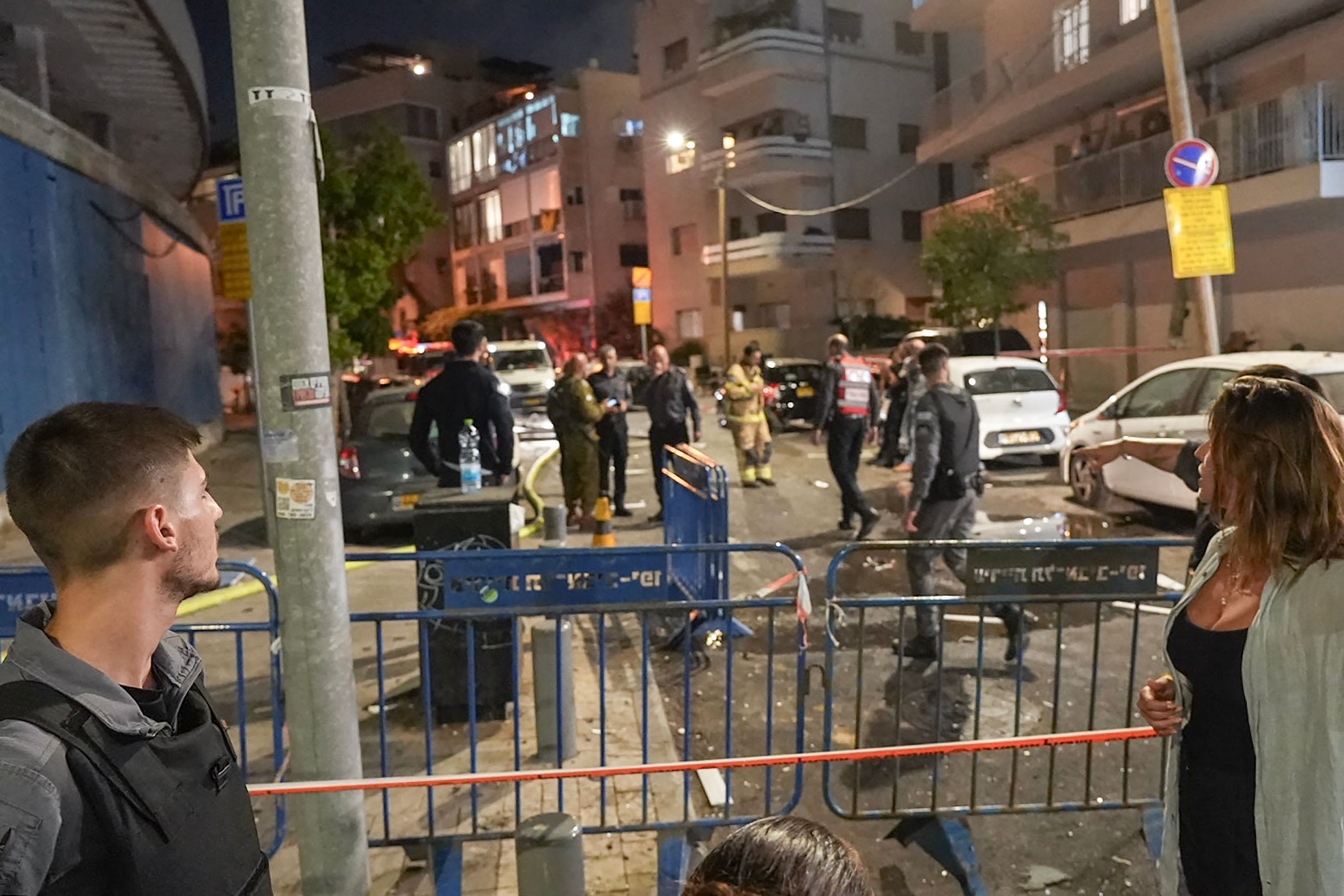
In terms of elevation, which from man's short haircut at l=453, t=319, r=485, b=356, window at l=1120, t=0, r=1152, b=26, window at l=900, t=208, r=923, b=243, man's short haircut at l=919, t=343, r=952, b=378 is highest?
window at l=1120, t=0, r=1152, b=26

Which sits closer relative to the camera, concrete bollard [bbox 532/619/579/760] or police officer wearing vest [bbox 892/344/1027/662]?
concrete bollard [bbox 532/619/579/760]

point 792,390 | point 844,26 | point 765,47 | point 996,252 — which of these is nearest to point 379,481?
point 792,390

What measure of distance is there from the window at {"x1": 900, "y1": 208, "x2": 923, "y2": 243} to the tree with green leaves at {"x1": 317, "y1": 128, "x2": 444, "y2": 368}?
20453 millimetres

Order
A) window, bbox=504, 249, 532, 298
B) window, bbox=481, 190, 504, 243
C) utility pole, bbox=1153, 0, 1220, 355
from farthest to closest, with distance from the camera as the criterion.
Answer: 1. window, bbox=481, 190, 504, 243
2. window, bbox=504, 249, 532, 298
3. utility pole, bbox=1153, 0, 1220, 355

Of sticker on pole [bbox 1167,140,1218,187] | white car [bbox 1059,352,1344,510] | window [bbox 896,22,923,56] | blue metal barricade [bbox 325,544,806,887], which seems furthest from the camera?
window [bbox 896,22,923,56]

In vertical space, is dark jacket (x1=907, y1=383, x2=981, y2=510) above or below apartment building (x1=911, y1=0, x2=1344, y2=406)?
below

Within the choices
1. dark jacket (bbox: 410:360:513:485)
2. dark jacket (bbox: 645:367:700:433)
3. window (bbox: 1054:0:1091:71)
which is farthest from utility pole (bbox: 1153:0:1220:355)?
window (bbox: 1054:0:1091:71)

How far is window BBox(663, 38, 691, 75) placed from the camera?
39.4 m

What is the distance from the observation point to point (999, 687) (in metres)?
5.82

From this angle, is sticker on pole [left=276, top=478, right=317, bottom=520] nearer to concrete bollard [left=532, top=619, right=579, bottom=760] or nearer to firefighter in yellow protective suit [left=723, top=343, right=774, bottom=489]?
concrete bollard [left=532, top=619, right=579, bottom=760]

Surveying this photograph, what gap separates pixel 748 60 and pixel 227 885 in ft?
118

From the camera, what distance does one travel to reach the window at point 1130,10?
66.4ft

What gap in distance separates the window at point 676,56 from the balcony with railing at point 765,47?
10.8 feet

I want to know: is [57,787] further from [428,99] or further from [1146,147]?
[428,99]
